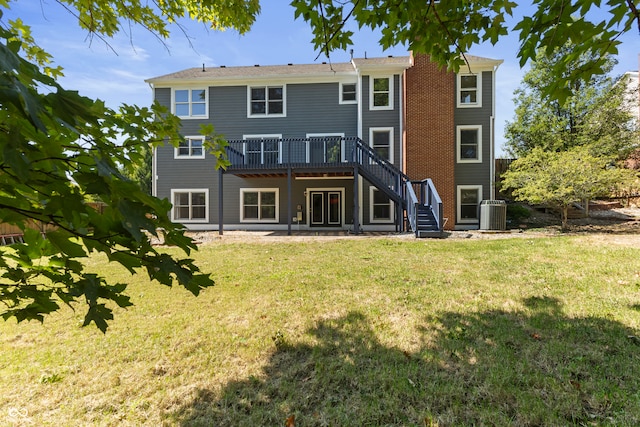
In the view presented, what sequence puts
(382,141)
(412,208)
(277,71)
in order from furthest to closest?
(277,71), (382,141), (412,208)

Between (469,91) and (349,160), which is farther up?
(469,91)

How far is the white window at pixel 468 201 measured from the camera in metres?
15.1

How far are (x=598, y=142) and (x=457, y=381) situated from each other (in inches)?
782

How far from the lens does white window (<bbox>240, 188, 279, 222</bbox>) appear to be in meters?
16.4

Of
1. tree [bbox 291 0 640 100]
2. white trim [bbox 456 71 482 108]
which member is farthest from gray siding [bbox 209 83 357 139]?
tree [bbox 291 0 640 100]

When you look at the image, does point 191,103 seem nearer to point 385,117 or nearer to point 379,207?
point 385,117

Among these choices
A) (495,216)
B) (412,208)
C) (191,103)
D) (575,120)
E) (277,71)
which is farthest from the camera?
(575,120)

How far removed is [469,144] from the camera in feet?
50.1

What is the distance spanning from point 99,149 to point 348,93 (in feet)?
53.3

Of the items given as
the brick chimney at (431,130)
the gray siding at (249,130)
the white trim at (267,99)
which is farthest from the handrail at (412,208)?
the white trim at (267,99)

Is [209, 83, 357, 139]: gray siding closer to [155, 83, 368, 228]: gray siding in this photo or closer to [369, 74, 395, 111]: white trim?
[155, 83, 368, 228]: gray siding

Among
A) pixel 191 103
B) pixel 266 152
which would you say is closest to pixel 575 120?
pixel 266 152

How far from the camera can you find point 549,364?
8.61 ft

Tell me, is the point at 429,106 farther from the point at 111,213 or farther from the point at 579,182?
the point at 111,213
